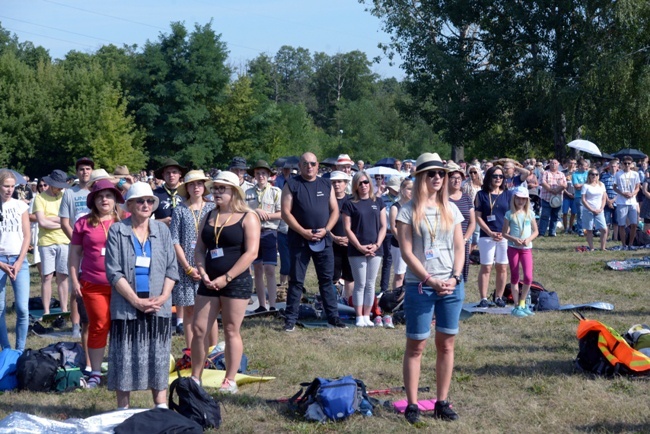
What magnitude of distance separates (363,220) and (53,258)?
3.73 m

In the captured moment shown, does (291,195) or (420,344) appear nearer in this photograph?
(420,344)

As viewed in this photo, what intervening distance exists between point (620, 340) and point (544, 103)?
27256mm

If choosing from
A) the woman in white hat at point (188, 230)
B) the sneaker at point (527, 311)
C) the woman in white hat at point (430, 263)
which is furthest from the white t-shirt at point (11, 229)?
the sneaker at point (527, 311)

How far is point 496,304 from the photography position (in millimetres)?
10305

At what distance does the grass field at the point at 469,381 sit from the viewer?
568cm

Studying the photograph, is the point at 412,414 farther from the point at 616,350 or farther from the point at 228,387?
the point at 616,350

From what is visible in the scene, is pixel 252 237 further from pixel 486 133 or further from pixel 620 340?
pixel 486 133

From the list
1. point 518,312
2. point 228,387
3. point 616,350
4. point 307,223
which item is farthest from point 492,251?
point 228,387

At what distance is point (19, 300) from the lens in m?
7.63

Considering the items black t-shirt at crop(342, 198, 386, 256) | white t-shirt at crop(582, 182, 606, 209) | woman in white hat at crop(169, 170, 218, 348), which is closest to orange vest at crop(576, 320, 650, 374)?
black t-shirt at crop(342, 198, 386, 256)

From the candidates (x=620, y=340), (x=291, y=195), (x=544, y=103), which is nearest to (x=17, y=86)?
(x=544, y=103)

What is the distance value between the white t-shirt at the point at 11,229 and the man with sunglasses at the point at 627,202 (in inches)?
493

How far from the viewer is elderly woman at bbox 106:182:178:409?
5.43 m

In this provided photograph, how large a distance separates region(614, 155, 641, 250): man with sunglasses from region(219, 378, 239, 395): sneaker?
1189cm
